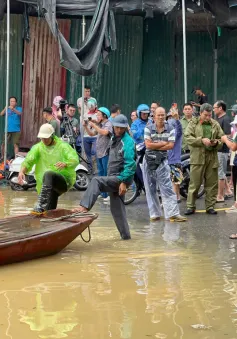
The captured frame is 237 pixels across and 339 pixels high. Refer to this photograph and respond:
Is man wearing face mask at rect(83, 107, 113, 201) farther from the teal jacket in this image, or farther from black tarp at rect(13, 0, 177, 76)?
the teal jacket

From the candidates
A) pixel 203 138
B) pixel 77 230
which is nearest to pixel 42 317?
pixel 77 230

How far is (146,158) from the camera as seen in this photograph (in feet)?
39.1

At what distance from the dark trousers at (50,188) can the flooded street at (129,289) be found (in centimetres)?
66

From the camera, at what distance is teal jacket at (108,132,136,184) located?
9945mm

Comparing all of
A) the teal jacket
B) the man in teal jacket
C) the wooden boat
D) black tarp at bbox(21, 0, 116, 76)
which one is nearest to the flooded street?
the wooden boat

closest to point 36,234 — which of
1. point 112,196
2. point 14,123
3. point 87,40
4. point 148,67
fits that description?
point 112,196

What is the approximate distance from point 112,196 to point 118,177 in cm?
40

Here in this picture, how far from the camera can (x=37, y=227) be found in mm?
9281

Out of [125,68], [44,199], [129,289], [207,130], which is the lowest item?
[129,289]

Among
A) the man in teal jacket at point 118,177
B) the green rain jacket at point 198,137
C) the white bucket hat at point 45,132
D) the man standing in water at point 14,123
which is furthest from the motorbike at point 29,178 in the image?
the white bucket hat at point 45,132

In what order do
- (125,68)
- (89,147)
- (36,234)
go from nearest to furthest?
(36,234)
(89,147)
(125,68)

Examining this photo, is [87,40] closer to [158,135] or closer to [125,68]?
[125,68]

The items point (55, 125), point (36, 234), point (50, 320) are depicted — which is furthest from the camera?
point (55, 125)

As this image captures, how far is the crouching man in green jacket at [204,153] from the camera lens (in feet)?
40.8
